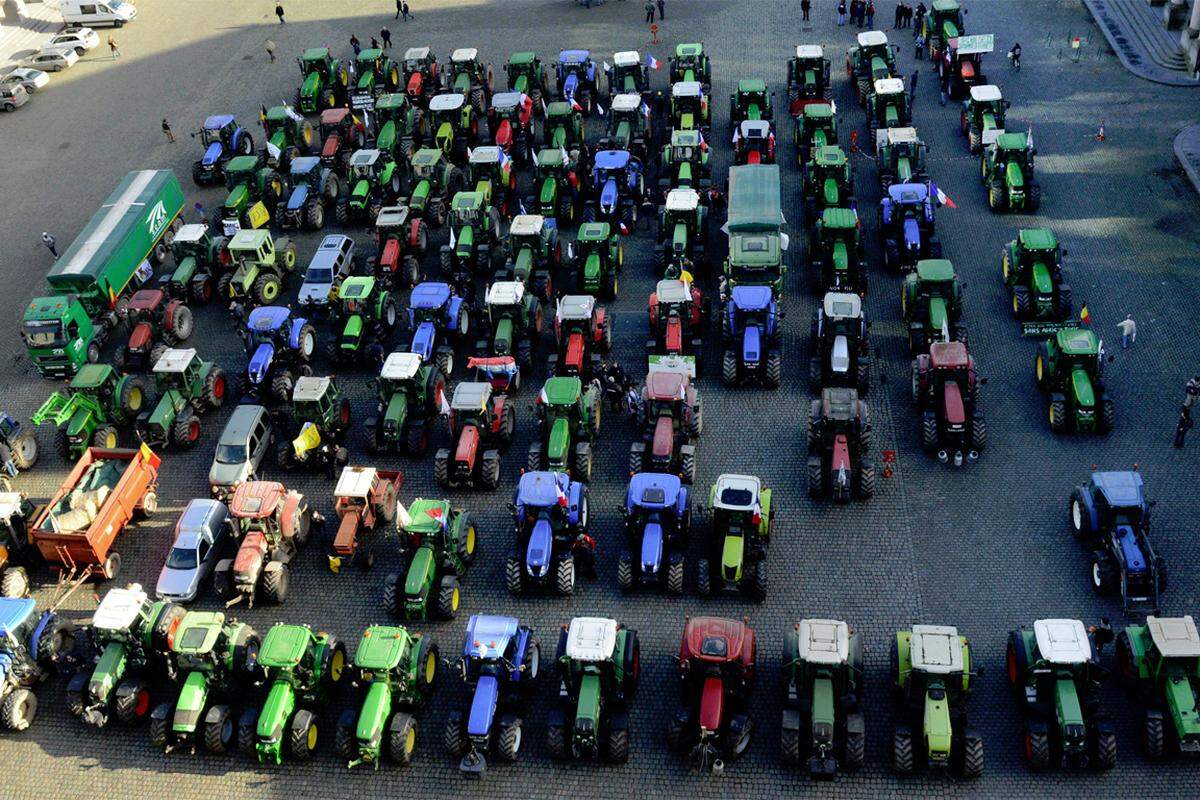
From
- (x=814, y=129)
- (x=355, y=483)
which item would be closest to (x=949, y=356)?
(x=355, y=483)

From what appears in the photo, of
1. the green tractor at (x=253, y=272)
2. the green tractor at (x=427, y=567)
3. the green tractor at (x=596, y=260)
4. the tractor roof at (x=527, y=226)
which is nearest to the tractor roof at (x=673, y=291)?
the green tractor at (x=596, y=260)

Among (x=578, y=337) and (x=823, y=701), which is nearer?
(x=823, y=701)

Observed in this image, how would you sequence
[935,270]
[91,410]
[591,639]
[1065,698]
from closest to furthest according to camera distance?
[1065,698]
[591,639]
[91,410]
[935,270]

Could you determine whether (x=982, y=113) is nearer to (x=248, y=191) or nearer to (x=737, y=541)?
(x=737, y=541)

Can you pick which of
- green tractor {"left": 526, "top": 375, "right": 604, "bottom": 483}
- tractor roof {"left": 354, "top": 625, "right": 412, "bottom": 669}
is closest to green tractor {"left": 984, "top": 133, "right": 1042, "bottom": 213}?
green tractor {"left": 526, "top": 375, "right": 604, "bottom": 483}

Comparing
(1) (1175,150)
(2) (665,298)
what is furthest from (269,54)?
(1) (1175,150)

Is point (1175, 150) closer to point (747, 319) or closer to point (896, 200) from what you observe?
point (896, 200)
